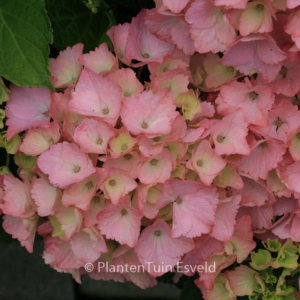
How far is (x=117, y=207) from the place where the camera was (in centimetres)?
63

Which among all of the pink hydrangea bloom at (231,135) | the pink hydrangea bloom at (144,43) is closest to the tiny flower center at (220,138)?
the pink hydrangea bloom at (231,135)

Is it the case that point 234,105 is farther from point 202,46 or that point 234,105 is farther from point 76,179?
point 76,179

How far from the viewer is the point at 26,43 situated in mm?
665

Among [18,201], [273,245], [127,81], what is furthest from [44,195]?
[273,245]

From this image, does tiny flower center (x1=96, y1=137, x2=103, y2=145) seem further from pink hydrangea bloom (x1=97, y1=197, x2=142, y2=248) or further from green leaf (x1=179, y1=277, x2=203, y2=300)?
green leaf (x1=179, y1=277, x2=203, y2=300)

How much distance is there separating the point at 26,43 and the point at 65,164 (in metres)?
0.13

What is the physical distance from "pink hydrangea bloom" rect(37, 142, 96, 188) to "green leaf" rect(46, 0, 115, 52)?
0.15 metres

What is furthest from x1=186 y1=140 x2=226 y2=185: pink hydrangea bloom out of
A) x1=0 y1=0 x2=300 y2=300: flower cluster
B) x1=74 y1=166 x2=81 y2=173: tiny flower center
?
x1=74 y1=166 x2=81 y2=173: tiny flower center

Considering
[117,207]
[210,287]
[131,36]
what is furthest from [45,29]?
[210,287]

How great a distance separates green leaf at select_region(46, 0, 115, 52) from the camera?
742 mm

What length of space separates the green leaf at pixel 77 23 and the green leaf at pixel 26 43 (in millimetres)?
68

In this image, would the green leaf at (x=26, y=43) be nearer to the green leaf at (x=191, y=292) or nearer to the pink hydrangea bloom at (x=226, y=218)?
the pink hydrangea bloom at (x=226, y=218)

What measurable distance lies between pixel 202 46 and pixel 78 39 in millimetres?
167

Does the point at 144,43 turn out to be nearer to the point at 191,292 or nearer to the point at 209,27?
the point at 209,27
